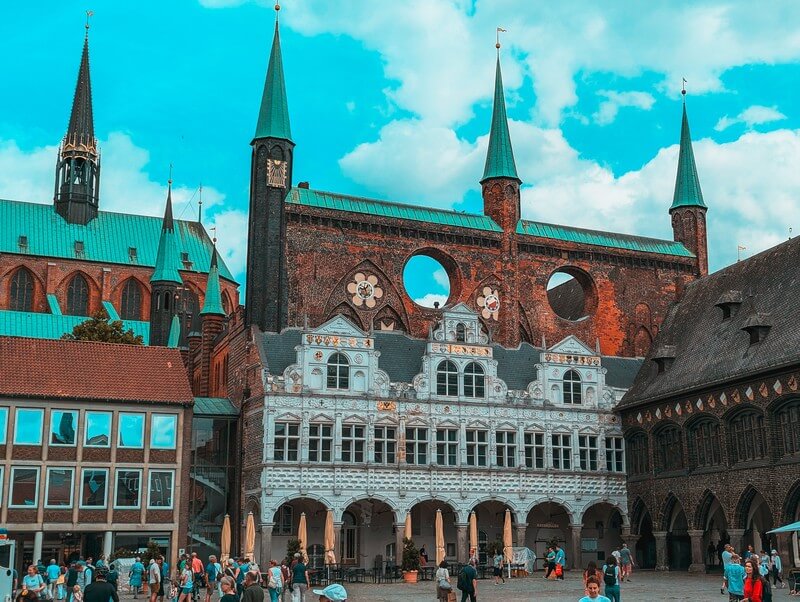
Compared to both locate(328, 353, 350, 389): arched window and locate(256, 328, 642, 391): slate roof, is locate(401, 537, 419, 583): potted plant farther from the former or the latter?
locate(256, 328, 642, 391): slate roof

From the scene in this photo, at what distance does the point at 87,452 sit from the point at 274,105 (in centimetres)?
1957

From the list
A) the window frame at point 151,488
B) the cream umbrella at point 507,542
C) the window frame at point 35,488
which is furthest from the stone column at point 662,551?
the window frame at point 35,488

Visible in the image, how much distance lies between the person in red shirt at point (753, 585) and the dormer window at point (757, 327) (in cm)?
2320

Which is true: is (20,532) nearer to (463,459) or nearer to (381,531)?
(381,531)

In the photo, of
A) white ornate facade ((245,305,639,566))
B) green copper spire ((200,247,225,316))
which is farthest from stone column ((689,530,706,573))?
green copper spire ((200,247,225,316))

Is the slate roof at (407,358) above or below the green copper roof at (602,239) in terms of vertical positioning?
below

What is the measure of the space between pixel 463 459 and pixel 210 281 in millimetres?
19659

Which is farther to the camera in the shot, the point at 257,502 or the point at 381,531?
the point at 381,531

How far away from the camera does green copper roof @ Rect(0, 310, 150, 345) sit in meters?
77.1

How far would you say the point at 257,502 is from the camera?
1736 inches

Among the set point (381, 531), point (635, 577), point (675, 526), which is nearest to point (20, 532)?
point (381, 531)

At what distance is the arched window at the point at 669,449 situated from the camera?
46.9m

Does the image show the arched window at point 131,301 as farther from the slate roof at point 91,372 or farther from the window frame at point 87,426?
the window frame at point 87,426

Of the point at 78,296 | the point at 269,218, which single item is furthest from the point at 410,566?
the point at 78,296
